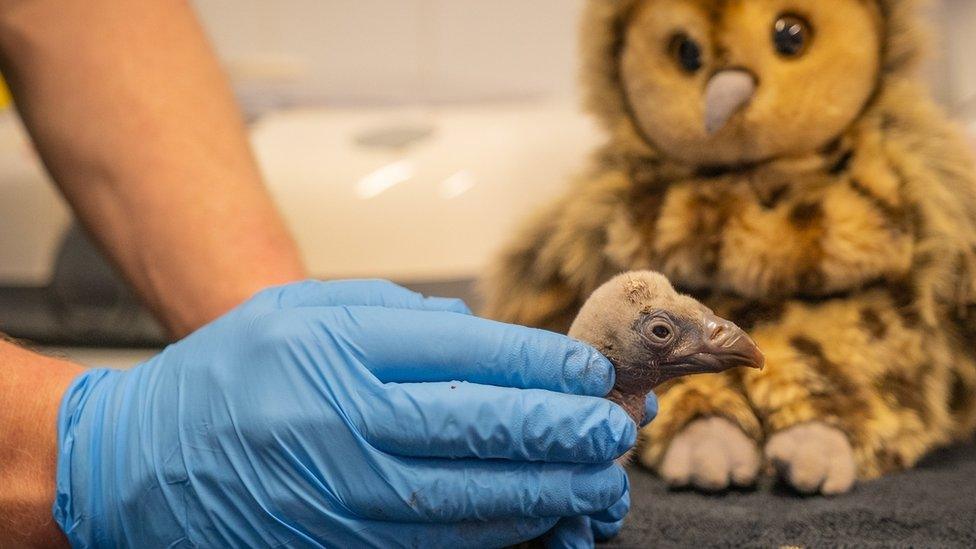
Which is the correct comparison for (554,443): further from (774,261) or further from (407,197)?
(407,197)

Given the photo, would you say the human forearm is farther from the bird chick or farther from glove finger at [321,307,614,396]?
the bird chick

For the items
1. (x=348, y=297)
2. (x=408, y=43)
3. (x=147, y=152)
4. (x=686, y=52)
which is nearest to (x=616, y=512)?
(x=348, y=297)

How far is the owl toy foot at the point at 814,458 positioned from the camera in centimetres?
66

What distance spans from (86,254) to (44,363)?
2.15 ft

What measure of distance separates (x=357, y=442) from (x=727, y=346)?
221mm

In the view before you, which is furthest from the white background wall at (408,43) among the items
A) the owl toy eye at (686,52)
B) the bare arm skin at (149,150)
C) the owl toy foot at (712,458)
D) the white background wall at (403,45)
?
the owl toy foot at (712,458)

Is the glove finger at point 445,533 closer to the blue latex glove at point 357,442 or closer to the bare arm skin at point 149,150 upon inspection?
the blue latex glove at point 357,442

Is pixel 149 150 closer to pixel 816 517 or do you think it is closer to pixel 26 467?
pixel 26 467

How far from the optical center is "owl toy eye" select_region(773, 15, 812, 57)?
27.5 inches

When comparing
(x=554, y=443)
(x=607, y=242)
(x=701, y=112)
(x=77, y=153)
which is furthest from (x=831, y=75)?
(x=77, y=153)

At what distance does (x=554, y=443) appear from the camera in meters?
0.53

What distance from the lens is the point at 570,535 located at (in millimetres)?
575

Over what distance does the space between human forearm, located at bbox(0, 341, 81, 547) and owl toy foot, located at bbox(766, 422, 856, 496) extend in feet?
1.61

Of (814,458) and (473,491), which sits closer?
(473,491)
